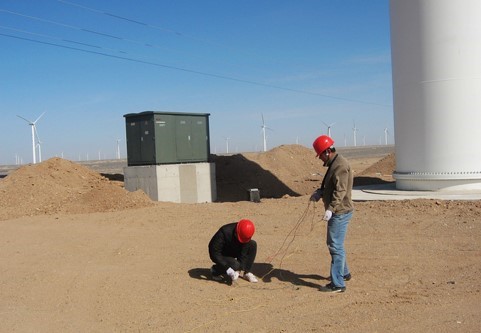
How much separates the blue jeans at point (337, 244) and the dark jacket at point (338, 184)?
117mm

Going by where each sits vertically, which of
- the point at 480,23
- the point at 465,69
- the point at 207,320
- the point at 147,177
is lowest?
the point at 207,320

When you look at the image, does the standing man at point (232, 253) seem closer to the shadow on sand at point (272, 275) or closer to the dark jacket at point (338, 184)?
the shadow on sand at point (272, 275)

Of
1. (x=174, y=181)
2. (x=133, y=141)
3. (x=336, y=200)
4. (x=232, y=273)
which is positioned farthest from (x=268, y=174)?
(x=336, y=200)

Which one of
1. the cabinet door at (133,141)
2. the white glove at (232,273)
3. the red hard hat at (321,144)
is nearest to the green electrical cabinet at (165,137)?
the cabinet door at (133,141)

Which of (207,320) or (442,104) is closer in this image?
(207,320)

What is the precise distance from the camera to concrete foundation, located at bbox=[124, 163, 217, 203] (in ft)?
60.3

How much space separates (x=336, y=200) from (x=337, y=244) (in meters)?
0.62

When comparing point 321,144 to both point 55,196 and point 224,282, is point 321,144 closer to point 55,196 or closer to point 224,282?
point 224,282

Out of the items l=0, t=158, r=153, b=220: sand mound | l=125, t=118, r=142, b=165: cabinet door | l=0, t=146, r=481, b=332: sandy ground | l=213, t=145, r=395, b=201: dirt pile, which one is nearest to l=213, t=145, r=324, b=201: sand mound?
l=213, t=145, r=395, b=201: dirt pile

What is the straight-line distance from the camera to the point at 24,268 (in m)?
8.65

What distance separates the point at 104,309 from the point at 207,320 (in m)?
1.41

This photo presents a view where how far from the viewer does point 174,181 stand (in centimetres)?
1889

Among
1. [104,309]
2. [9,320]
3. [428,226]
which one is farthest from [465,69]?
[9,320]

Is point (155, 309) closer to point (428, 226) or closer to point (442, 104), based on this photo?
point (428, 226)
